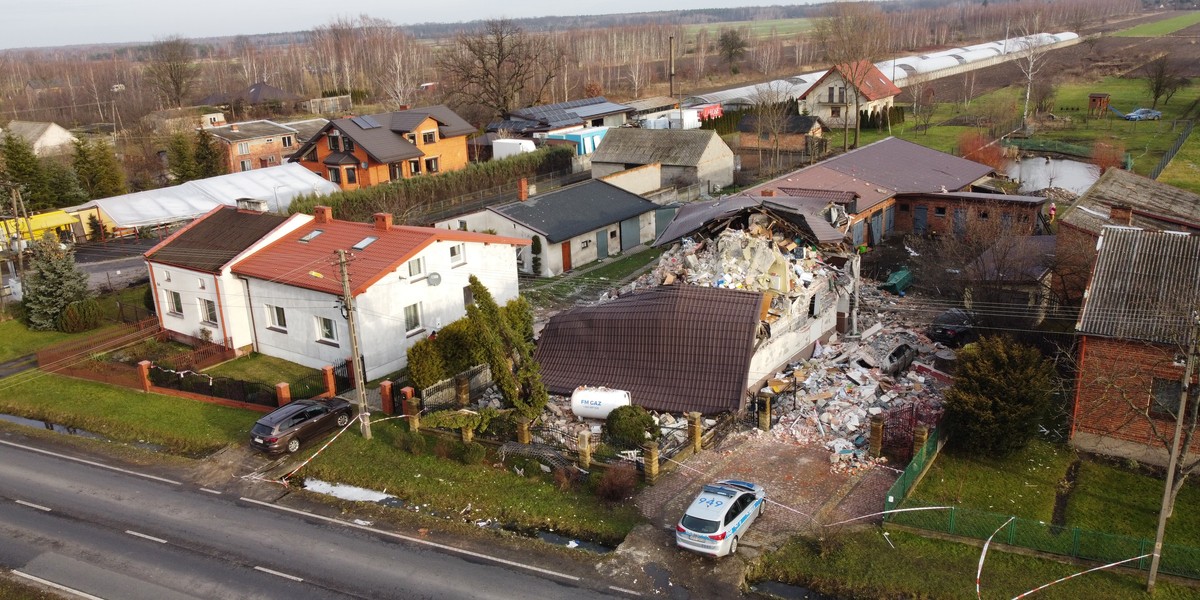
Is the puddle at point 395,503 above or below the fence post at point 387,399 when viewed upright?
below

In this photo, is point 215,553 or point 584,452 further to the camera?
point 584,452

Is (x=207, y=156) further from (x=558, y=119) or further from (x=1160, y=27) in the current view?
(x=1160, y=27)

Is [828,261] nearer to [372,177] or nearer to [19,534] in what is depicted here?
[19,534]

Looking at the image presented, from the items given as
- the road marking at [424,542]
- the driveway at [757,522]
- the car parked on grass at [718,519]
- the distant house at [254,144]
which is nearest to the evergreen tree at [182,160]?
the distant house at [254,144]

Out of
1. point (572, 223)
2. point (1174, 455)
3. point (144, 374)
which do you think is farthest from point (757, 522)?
point (572, 223)

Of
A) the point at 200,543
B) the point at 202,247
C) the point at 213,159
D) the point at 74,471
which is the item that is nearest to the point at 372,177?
the point at 213,159

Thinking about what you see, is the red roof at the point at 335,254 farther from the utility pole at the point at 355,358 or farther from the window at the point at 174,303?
the window at the point at 174,303

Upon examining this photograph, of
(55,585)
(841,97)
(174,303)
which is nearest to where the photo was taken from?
(55,585)
